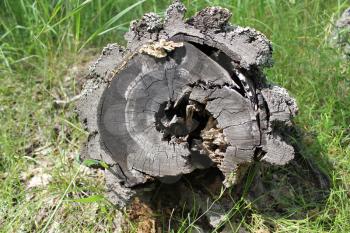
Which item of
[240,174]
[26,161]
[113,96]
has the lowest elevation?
[26,161]

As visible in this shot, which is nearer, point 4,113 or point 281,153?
point 281,153

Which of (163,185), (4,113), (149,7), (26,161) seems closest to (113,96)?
(163,185)

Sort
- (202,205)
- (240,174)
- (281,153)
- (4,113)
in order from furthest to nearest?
(4,113) → (202,205) → (240,174) → (281,153)

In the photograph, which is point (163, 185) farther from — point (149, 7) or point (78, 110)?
point (149, 7)

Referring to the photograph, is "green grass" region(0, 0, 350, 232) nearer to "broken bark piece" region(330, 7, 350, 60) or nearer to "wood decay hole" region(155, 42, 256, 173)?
"broken bark piece" region(330, 7, 350, 60)

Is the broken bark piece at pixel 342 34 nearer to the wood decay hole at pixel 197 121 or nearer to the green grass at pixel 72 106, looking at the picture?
the green grass at pixel 72 106
